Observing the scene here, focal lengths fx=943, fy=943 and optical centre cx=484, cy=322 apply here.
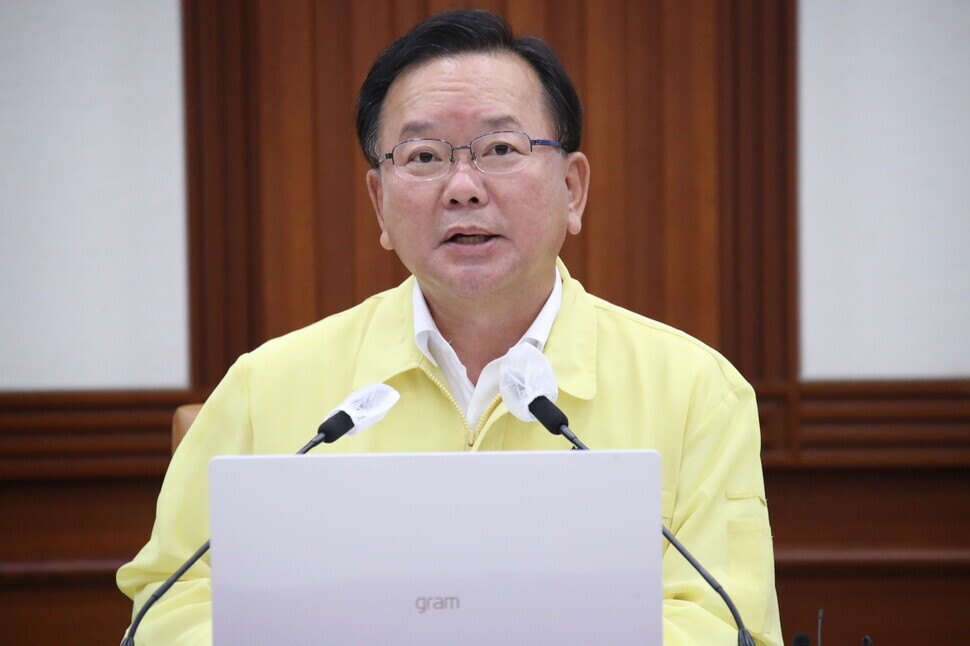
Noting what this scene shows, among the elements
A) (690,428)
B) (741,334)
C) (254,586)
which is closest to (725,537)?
(690,428)

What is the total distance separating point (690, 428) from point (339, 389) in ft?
1.79

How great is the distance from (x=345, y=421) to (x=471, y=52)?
657 mm

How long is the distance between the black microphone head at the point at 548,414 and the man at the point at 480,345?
266 millimetres

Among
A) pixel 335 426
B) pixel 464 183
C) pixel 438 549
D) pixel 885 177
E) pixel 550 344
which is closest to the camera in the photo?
pixel 438 549

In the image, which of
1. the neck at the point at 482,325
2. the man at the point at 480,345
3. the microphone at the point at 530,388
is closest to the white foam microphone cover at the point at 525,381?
the microphone at the point at 530,388

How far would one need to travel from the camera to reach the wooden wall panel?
97.4 inches

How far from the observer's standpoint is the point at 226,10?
2492 millimetres

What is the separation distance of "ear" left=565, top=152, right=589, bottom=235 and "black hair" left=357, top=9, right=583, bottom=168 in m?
0.02

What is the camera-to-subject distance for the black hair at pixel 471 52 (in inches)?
57.2

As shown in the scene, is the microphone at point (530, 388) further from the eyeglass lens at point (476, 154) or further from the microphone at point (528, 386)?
the eyeglass lens at point (476, 154)

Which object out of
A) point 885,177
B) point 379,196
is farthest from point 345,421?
point 885,177

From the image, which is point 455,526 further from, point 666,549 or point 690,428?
point 690,428

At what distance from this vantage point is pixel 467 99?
139cm

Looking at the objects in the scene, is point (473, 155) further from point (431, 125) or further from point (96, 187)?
point (96, 187)
